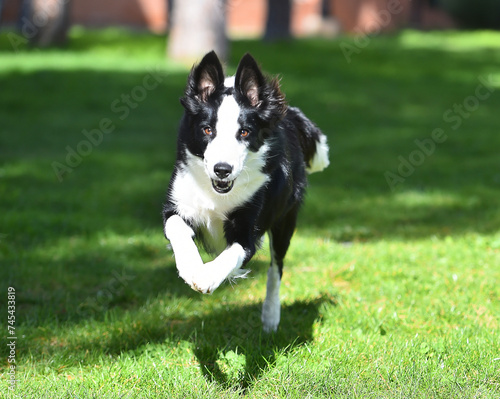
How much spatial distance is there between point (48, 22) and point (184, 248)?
1740 cm

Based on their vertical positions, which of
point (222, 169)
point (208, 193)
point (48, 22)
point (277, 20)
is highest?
point (222, 169)

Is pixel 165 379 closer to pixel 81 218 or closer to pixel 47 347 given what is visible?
pixel 47 347

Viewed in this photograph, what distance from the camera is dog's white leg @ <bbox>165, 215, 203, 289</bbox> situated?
359 centimetres

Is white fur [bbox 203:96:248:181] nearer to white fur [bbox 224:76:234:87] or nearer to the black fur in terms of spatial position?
the black fur

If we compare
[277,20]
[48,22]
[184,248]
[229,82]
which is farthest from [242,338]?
[277,20]

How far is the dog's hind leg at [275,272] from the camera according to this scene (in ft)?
15.6

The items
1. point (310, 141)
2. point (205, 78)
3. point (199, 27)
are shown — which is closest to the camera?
point (205, 78)

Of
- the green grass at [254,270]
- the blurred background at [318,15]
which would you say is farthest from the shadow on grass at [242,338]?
the blurred background at [318,15]

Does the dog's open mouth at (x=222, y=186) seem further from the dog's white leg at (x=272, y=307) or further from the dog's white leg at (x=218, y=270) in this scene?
the dog's white leg at (x=272, y=307)

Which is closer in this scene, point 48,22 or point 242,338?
point 242,338

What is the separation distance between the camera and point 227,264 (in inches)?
144

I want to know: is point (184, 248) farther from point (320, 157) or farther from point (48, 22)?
point (48, 22)

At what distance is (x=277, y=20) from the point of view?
870 inches

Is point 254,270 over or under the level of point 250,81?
under
